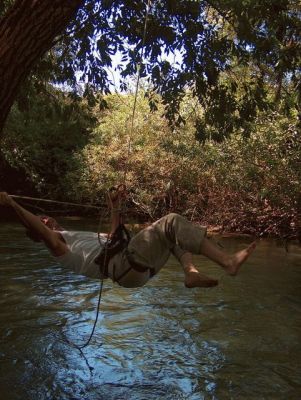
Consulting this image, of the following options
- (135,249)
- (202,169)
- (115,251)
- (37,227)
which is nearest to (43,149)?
(202,169)

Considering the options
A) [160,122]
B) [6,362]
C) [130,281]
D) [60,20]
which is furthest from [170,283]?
[160,122]

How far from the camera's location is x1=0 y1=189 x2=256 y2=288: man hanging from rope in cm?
339

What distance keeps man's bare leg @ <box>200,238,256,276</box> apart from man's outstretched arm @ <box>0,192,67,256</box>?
1300 millimetres

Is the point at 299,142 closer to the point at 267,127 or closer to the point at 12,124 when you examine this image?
the point at 267,127

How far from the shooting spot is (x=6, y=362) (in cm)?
514

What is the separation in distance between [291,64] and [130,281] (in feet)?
11.0

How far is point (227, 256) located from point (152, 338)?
3.06 meters

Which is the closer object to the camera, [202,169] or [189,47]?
[189,47]

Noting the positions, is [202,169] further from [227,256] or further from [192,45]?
[227,256]

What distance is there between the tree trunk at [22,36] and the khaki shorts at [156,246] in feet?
4.51

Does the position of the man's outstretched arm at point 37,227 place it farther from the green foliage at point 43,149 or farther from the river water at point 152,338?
the green foliage at point 43,149

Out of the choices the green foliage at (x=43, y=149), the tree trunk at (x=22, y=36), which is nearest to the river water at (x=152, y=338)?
the tree trunk at (x=22, y=36)

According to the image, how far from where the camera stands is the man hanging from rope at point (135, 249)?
3.39 metres

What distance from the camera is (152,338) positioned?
19.9 feet
